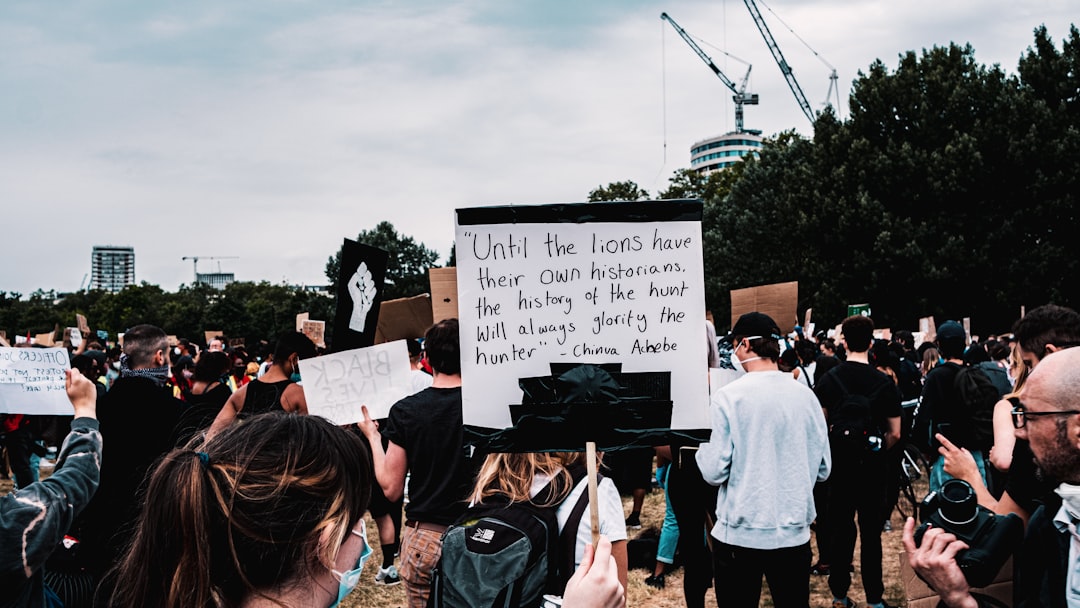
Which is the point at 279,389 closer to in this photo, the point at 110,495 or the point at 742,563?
the point at 110,495

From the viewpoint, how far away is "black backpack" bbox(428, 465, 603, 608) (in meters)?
2.30

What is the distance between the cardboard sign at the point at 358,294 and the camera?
409cm

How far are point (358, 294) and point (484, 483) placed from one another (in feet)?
6.26

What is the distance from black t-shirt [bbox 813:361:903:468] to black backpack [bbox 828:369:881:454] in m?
0.04

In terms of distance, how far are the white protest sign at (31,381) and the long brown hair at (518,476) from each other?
395 cm

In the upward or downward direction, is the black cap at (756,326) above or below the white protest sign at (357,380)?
above

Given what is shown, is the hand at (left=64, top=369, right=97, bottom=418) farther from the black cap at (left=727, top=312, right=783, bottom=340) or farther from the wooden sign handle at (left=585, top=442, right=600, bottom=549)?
the black cap at (left=727, top=312, right=783, bottom=340)

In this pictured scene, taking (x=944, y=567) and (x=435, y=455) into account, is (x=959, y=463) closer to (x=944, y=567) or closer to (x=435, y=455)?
(x=944, y=567)

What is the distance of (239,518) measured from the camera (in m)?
1.66

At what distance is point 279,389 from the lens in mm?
5324

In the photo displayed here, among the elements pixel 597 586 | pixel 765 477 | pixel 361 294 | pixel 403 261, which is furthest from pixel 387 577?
pixel 403 261

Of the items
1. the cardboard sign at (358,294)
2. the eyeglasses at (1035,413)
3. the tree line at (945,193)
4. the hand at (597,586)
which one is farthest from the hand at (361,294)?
the tree line at (945,193)

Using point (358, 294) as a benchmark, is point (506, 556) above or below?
below

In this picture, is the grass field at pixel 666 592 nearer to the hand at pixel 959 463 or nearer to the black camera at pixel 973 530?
the hand at pixel 959 463
